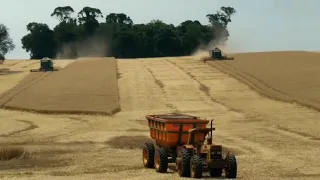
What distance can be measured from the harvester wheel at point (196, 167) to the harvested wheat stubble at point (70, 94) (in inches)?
973

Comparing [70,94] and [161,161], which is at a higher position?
[161,161]

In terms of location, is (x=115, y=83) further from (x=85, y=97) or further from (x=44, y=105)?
(x=44, y=105)

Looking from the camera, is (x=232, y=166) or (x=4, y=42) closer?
(x=232, y=166)

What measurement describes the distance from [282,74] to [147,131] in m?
27.6

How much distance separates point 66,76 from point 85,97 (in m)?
16.0

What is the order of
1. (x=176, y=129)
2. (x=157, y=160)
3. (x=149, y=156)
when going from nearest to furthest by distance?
1. (x=176, y=129)
2. (x=157, y=160)
3. (x=149, y=156)

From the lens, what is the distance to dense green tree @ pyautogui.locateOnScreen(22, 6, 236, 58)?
126m

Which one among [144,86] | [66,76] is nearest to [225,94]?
[144,86]

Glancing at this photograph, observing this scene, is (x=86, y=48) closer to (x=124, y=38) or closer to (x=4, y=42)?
(x=124, y=38)

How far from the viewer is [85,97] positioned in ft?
156

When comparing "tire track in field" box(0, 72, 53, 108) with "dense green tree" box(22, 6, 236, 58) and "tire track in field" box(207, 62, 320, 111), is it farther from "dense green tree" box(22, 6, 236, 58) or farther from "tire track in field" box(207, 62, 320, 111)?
"dense green tree" box(22, 6, 236, 58)

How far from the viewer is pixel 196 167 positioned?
16.9 meters

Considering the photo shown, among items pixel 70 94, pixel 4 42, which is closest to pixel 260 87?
pixel 70 94

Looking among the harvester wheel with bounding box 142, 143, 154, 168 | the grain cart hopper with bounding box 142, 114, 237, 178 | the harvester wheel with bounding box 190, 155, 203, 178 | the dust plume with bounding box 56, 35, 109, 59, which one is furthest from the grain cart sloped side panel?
the dust plume with bounding box 56, 35, 109, 59
